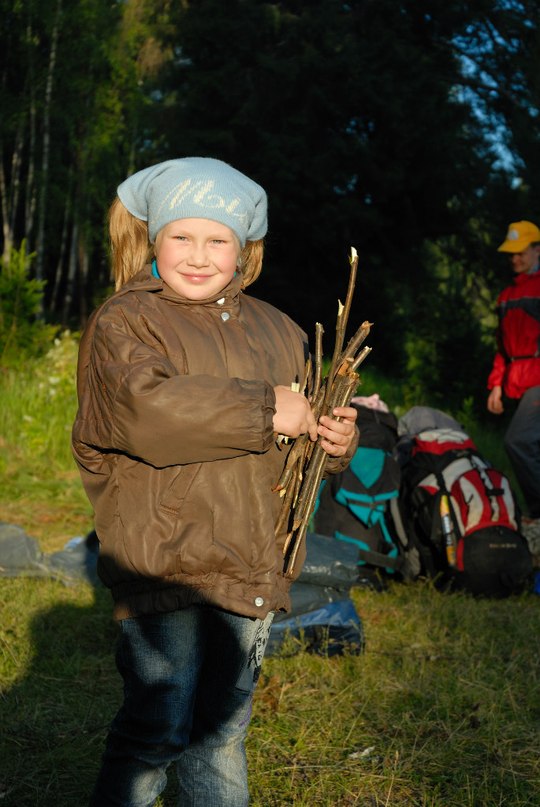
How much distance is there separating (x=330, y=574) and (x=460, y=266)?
13260mm

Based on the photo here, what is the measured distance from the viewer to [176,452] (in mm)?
1891

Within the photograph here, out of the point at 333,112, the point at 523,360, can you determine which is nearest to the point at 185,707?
the point at 523,360

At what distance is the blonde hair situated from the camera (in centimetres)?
223

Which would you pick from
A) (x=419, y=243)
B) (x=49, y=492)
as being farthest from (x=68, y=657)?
(x=419, y=243)

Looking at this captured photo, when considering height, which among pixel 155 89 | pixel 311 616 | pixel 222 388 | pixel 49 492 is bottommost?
pixel 49 492

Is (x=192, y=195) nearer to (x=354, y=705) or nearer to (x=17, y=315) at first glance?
(x=354, y=705)

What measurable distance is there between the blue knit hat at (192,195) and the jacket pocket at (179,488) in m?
0.58

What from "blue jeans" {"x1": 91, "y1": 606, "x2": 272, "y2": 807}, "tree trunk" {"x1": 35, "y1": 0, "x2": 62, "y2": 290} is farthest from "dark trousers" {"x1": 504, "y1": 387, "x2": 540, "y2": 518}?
"tree trunk" {"x1": 35, "y1": 0, "x2": 62, "y2": 290}

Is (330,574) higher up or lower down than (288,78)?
lower down

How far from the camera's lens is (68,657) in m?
3.73

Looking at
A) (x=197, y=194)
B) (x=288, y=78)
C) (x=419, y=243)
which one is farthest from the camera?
(x=419, y=243)

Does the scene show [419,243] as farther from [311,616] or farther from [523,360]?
[311,616]

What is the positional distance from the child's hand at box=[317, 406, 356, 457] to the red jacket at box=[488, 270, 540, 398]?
13.3 feet

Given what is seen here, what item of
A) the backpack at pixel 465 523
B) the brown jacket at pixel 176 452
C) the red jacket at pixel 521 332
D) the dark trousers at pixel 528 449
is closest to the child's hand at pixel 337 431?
the brown jacket at pixel 176 452
